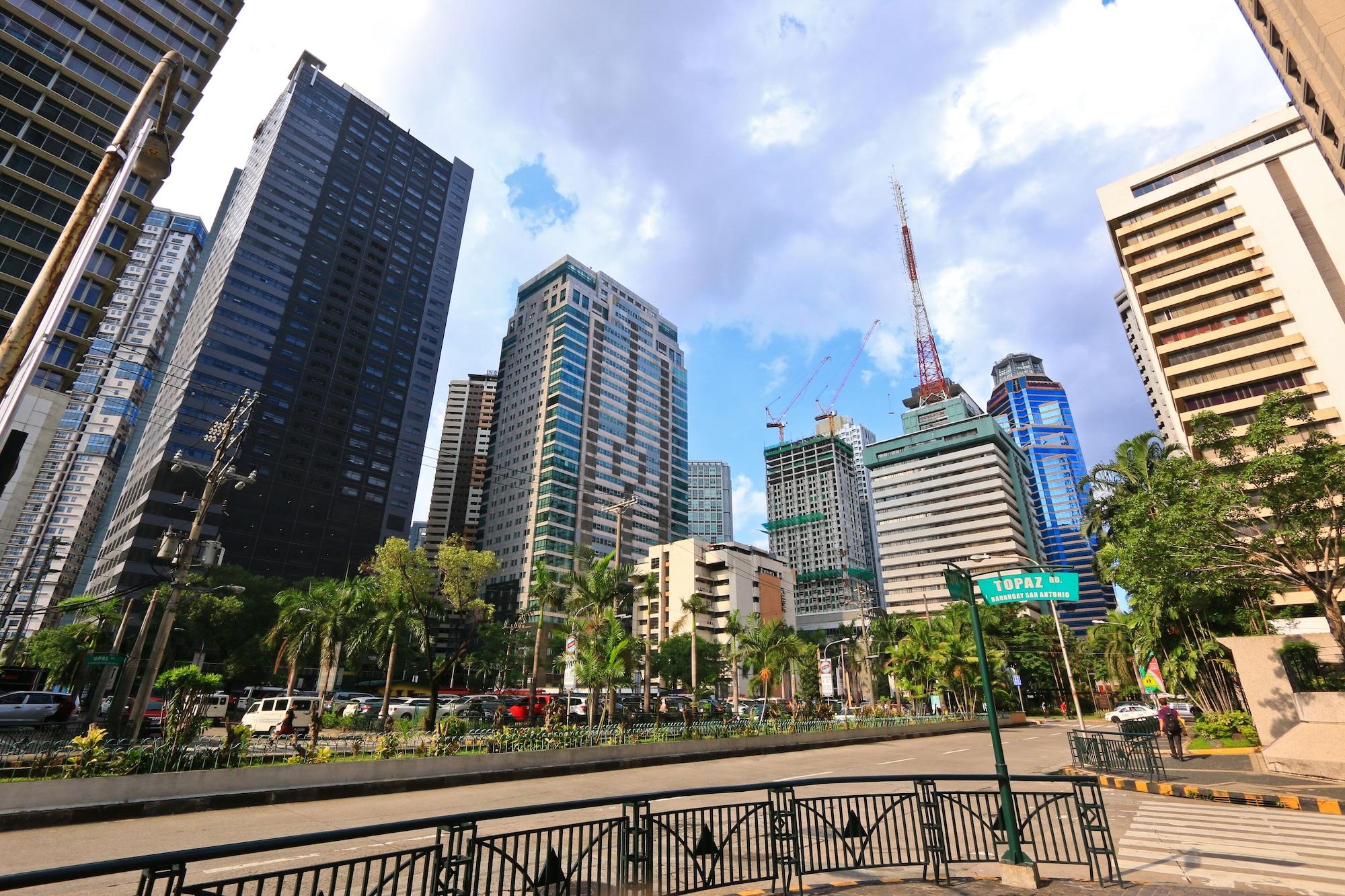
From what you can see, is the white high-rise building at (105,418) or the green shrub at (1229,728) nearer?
the green shrub at (1229,728)

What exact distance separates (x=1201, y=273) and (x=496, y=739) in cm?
7020

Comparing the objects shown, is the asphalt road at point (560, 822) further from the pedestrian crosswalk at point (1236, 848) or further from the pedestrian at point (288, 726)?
the pedestrian at point (288, 726)

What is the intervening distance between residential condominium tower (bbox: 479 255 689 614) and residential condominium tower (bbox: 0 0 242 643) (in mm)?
63010

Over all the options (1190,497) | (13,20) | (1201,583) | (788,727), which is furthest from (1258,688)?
(13,20)

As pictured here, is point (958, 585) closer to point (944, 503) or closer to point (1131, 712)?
point (1131, 712)

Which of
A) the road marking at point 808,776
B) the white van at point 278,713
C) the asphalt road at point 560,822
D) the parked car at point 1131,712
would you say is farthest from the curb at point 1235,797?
the white van at point 278,713

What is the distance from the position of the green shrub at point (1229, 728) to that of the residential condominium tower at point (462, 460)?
13185 centimetres

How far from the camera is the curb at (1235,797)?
12.7m

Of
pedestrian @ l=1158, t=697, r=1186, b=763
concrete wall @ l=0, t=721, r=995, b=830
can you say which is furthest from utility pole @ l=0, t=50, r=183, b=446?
pedestrian @ l=1158, t=697, r=1186, b=763

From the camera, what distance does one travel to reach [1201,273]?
176ft

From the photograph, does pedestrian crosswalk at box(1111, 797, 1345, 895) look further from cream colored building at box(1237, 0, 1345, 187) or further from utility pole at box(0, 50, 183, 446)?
cream colored building at box(1237, 0, 1345, 187)

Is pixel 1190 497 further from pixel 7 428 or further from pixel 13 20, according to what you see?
pixel 13 20

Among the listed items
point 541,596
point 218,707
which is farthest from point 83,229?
point 218,707

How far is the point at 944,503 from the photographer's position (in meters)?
134
